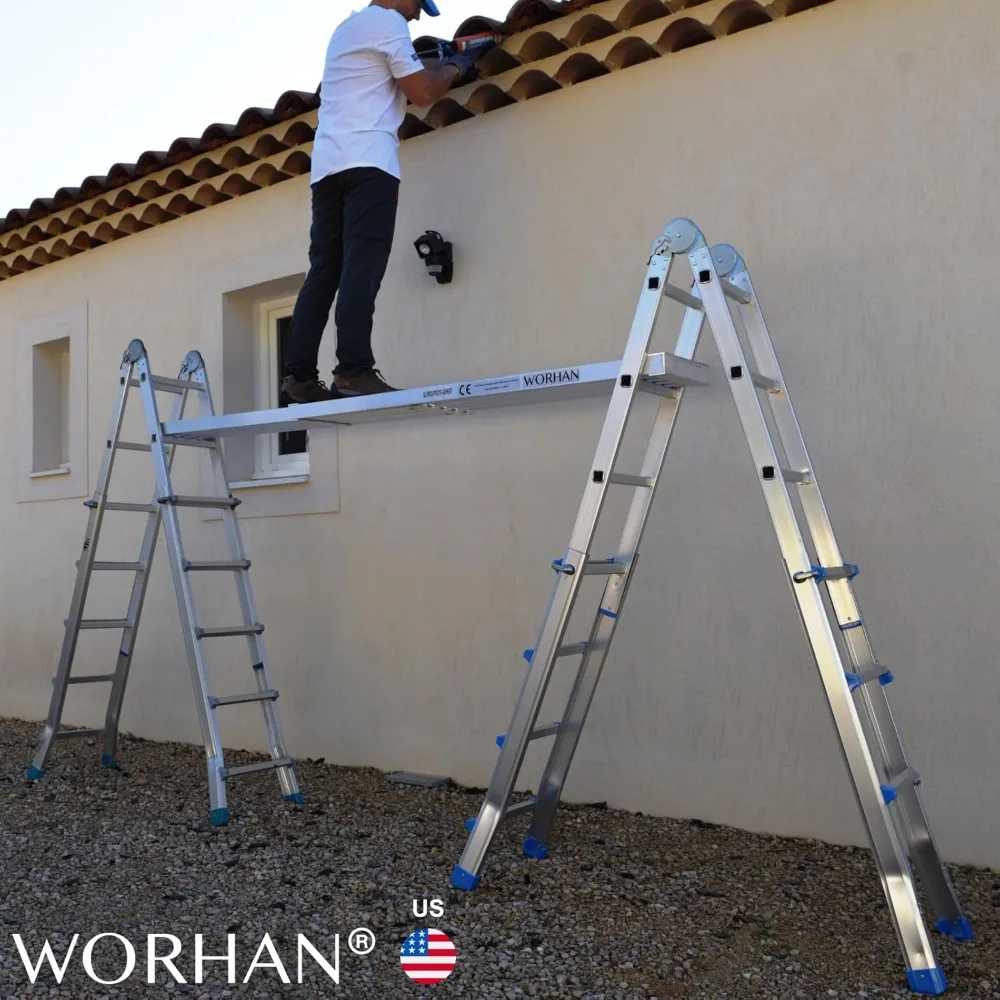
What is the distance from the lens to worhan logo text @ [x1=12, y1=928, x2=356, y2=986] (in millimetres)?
2826

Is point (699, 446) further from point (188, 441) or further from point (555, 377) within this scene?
point (188, 441)

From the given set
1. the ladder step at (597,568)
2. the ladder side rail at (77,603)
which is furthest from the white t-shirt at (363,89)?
the ladder step at (597,568)

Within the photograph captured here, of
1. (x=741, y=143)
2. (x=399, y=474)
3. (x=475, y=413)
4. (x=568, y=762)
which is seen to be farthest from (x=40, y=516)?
(x=741, y=143)

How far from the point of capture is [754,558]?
13.1 feet

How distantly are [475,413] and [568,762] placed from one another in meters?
1.75

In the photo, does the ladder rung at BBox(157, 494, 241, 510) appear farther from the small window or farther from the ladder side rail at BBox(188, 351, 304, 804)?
the small window

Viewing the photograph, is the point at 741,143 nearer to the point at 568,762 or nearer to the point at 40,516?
the point at 568,762

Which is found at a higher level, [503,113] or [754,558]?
[503,113]

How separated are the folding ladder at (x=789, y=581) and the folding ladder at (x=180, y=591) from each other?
135cm

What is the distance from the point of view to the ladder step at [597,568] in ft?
10.6

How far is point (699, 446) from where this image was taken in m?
4.12

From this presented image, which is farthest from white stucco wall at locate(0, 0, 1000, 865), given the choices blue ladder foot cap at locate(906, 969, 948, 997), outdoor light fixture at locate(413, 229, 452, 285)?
blue ladder foot cap at locate(906, 969, 948, 997)

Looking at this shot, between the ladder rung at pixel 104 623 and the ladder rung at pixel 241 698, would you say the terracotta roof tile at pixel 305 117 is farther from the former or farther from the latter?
the ladder rung at pixel 241 698

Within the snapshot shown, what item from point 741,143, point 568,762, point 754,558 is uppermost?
point 741,143
